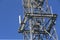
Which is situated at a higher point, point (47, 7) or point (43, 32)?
point (47, 7)

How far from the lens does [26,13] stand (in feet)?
180

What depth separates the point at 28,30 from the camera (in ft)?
189

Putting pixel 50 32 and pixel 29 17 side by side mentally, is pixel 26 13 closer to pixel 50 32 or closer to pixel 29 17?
pixel 29 17

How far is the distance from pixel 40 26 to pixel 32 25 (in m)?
1.17

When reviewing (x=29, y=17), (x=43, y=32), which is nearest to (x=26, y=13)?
(x=29, y=17)

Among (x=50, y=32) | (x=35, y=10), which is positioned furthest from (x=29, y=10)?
(x=50, y=32)

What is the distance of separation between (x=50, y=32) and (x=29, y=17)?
4.22 m

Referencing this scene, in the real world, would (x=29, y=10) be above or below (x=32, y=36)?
above

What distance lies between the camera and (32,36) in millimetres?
56312

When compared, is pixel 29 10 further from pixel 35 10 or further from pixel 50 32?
pixel 50 32

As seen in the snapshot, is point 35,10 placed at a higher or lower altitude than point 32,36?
higher

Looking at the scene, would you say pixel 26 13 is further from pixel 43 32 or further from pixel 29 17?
pixel 43 32

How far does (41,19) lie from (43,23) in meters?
0.68

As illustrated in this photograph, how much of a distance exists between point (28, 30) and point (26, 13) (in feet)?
11.8
